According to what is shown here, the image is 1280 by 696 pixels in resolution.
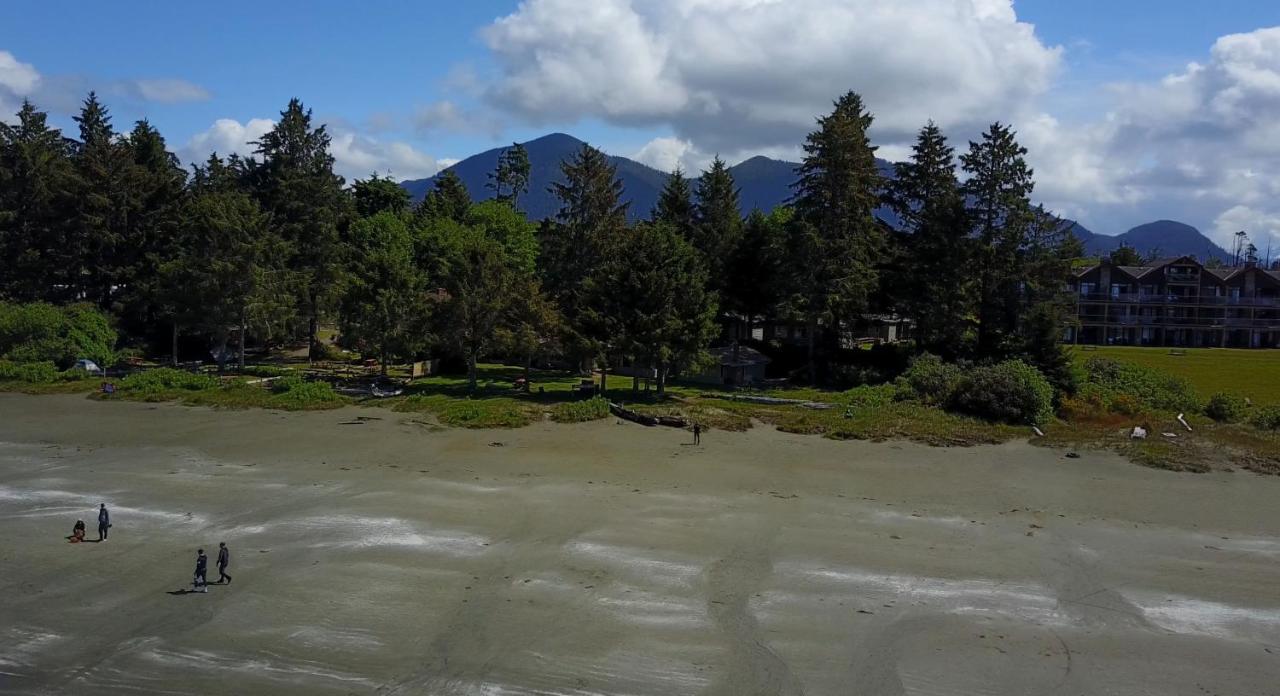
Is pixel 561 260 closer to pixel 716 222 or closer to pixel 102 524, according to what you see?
pixel 716 222

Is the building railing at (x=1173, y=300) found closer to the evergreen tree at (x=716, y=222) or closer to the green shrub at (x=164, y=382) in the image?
the evergreen tree at (x=716, y=222)

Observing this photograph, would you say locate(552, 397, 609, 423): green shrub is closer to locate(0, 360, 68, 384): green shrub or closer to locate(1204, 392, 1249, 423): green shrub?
locate(1204, 392, 1249, 423): green shrub

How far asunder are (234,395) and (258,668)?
35.6 m

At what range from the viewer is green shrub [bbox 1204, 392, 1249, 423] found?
43.6m

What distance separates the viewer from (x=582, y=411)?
42.5m

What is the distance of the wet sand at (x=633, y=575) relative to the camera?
15.6 m

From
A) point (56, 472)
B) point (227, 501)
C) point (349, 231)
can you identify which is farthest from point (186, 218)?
point (227, 501)

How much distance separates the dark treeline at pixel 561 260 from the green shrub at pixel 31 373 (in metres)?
8.13

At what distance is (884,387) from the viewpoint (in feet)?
164

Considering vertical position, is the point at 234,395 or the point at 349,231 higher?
the point at 349,231

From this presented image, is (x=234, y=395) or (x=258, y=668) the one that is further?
(x=234, y=395)

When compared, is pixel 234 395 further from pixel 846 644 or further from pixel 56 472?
pixel 846 644

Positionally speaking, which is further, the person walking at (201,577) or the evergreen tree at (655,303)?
the evergreen tree at (655,303)

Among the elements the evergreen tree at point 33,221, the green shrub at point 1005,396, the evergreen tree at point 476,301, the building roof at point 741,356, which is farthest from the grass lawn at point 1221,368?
the evergreen tree at point 33,221
